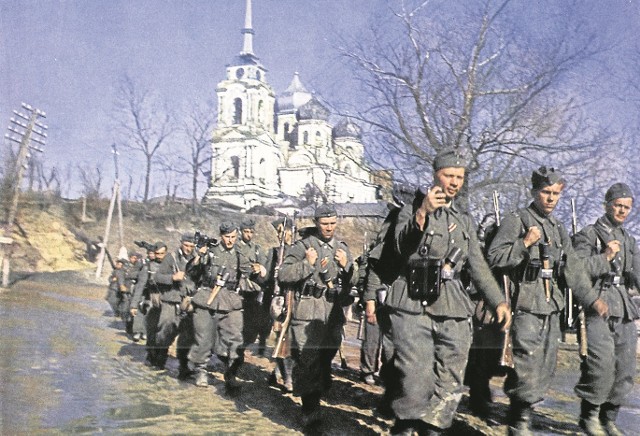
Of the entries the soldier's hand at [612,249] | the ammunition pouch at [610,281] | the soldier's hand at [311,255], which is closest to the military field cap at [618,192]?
the soldier's hand at [612,249]

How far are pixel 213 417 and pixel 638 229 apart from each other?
397 centimetres

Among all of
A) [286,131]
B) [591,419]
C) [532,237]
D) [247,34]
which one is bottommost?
[591,419]

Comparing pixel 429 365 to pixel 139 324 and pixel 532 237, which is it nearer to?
pixel 532 237

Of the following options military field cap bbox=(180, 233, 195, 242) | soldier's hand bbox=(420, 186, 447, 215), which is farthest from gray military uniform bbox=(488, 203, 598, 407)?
military field cap bbox=(180, 233, 195, 242)

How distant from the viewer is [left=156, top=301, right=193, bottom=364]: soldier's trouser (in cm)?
697

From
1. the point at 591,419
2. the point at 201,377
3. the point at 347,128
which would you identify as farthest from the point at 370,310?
the point at 347,128

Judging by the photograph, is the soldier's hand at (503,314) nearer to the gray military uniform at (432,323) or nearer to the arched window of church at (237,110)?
the gray military uniform at (432,323)

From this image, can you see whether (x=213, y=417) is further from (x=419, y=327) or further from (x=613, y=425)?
(x=613, y=425)

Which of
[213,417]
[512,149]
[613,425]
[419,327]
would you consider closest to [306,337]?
[213,417]

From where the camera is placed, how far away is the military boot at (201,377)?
617cm

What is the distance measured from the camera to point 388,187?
7.00m

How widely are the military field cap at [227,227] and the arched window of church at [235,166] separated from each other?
0.60 meters

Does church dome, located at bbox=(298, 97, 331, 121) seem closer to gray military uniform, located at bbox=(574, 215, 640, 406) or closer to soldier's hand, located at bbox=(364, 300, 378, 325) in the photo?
soldier's hand, located at bbox=(364, 300, 378, 325)

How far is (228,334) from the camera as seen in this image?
6316 mm
